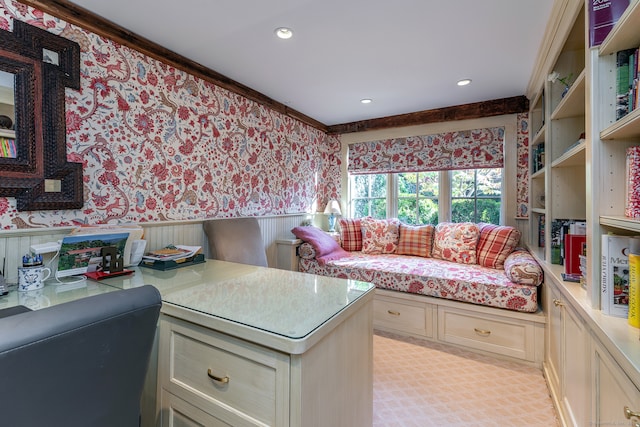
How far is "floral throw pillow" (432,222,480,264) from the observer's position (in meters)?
2.87

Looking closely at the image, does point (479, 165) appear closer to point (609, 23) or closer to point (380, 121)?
point (380, 121)

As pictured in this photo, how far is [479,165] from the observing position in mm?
3209

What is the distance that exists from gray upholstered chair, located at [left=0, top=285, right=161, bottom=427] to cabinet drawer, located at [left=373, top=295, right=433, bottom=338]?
2202 mm

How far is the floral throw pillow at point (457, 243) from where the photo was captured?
287cm

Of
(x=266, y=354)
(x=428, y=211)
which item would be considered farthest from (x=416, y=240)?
(x=266, y=354)

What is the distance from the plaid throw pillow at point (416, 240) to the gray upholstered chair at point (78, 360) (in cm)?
295

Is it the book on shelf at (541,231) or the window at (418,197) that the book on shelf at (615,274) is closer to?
the book on shelf at (541,231)

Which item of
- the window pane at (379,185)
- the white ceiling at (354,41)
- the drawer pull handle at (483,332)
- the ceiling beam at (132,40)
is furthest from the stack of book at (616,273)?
the window pane at (379,185)

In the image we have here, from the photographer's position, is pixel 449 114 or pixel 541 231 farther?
pixel 449 114

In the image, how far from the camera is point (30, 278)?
1.27 meters

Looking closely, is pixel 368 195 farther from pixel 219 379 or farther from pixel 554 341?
pixel 219 379

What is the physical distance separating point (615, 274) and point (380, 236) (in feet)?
7.76

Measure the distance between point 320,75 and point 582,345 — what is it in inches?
96.4

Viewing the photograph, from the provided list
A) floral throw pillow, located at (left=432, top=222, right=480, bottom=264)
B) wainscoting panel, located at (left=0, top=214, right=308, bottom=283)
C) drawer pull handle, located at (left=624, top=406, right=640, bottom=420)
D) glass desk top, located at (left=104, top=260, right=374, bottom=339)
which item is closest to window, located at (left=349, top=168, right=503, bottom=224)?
floral throw pillow, located at (left=432, top=222, right=480, bottom=264)
